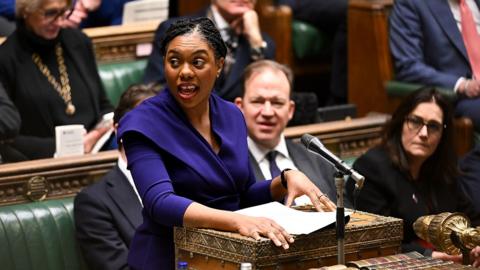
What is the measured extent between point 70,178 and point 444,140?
4.37 feet

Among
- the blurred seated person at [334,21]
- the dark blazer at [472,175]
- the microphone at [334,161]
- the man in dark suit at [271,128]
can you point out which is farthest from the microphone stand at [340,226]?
the blurred seated person at [334,21]

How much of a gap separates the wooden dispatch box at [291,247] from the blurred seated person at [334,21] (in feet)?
10.6

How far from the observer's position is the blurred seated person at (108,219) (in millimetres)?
3721

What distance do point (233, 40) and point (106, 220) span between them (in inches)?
63.7

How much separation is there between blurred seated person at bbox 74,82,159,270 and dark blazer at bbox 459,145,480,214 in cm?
130

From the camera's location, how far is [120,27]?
536cm

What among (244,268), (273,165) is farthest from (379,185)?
(244,268)

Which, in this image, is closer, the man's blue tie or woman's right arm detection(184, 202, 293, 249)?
woman's right arm detection(184, 202, 293, 249)

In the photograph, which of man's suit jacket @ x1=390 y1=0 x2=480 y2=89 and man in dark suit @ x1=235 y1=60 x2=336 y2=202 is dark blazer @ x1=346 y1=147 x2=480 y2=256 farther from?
man's suit jacket @ x1=390 y1=0 x2=480 y2=89

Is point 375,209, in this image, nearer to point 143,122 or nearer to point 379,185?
point 379,185

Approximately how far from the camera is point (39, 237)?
3801mm

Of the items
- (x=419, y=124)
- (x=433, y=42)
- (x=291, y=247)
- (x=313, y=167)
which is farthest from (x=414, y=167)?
(x=291, y=247)

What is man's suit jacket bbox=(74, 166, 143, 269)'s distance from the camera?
373 centimetres

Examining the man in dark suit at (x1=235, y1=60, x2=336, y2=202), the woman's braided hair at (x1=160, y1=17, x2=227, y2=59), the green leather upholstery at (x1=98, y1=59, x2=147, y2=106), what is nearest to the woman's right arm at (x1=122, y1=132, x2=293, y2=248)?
the woman's braided hair at (x1=160, y1=17, x2=227, y2=59)
